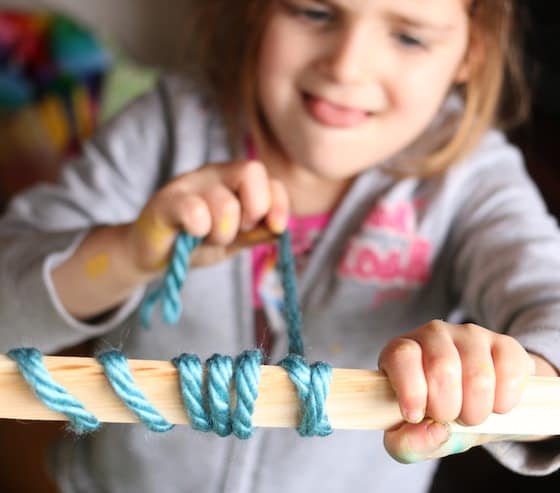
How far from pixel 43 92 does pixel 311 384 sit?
1.18 meters

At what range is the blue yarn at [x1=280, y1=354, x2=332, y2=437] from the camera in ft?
1.14

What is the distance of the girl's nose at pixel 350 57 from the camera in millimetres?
550

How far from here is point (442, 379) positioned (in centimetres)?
35

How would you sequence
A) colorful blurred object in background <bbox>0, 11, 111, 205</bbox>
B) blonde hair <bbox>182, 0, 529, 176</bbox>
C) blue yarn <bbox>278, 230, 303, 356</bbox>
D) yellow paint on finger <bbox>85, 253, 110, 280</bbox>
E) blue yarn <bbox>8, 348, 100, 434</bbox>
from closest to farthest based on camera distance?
blue yarn <bbox>8, 348, 100, 434</bbox>
blue yarn <bbox>278, 230, 303, 356</bbox>
yellow paint on finger <bbox>85, 253, 110, 280</bbox>
blonde hair <bbox>182, 0, 529, 176</bbox>
colorful blurred object in background <bbox>0, 11, 111, 205</bbox>

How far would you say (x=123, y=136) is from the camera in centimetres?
71

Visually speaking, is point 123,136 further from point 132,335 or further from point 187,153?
point 132,335

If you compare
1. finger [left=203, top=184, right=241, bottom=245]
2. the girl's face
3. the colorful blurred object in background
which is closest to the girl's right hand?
finger [left=203, top=184, right=241, bottom=245]

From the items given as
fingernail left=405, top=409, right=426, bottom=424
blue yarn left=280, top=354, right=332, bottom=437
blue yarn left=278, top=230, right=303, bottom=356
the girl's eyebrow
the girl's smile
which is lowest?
blue yarn left=278, top=230, right=303, bottom=356

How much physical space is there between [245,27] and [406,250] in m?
0.26

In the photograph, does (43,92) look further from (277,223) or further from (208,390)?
(208,390)

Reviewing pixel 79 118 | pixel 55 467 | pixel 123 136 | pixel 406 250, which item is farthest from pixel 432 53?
pixel 79 118

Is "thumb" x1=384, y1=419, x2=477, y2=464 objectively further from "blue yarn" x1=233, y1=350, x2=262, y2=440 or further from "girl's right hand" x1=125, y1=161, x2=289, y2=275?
"girl's right hand" x1=125, y1=161, x2=289, y2=275

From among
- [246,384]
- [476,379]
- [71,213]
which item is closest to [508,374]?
[476,379]

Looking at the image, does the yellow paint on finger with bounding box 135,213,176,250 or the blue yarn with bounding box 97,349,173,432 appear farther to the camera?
the yellow paint on finger with bounding box 135,213,176,250
